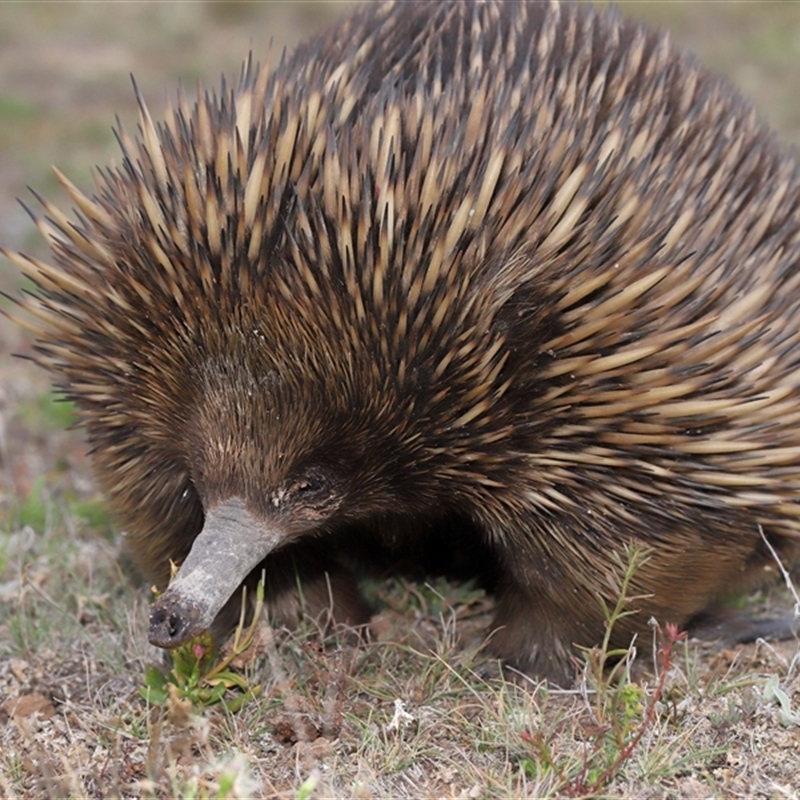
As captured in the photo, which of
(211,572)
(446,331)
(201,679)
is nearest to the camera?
(211,572)

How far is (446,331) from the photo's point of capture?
2.41 m

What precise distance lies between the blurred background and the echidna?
5.29 feet

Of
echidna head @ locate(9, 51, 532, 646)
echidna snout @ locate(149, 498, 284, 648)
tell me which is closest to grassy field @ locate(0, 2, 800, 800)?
echidna snout @ locate(149, 498, 284, 648)

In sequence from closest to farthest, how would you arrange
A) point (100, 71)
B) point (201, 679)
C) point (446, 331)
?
point (446, 331) < point (201, 679) < point (100, 71)

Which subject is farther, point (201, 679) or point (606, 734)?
point (201, 679)

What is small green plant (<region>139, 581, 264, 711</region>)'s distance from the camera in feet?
8.79

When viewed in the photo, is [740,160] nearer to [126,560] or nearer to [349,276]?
[349,276]

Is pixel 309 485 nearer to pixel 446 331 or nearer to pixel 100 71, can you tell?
pixel 446 331

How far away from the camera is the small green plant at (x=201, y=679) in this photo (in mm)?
2678

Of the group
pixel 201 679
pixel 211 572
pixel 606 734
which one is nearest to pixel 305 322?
pixel 211 572

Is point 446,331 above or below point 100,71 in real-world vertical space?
above

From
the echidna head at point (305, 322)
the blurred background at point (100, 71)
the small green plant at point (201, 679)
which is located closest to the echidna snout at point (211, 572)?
the echidna head at point (305, 322)

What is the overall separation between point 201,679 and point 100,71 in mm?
8581

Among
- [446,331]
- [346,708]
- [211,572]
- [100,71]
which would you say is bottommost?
[100,71]
